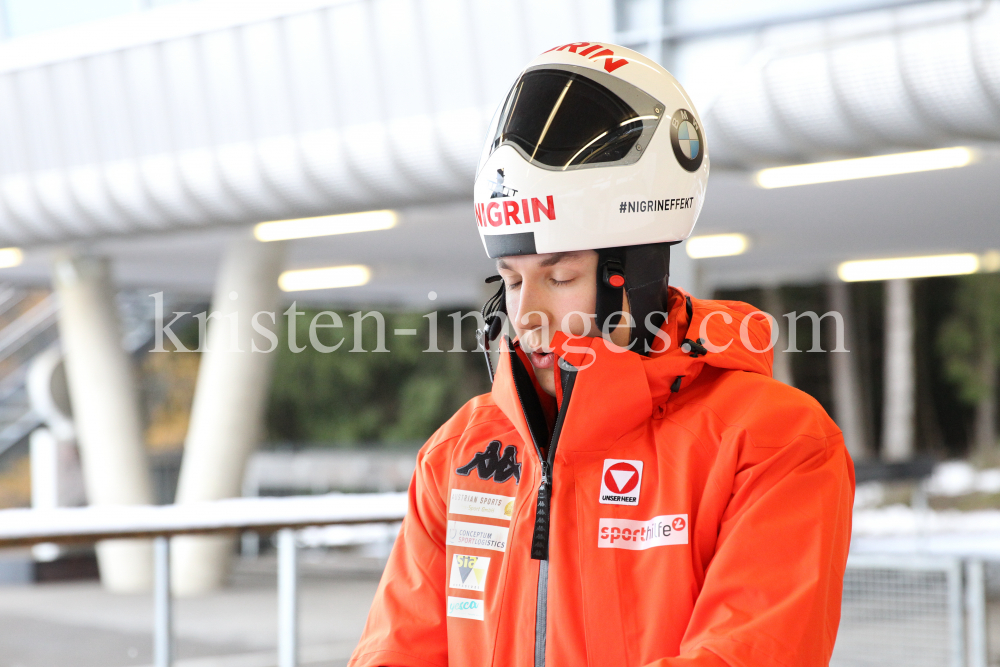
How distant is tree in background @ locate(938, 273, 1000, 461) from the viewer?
1908 cm

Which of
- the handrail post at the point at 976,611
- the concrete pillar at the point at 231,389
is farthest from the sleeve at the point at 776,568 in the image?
the concrete pillar at the point at 231,389

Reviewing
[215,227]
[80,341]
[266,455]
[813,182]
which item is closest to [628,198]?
[813,182]

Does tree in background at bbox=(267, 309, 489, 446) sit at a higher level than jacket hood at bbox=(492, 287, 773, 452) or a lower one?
higher

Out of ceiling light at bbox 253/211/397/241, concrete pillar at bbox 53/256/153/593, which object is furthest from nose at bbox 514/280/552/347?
concrete pillar at bbox 53/256/153/593

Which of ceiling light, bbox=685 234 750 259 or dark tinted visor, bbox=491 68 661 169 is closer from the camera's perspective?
dark tinted visor, bbox=491 68 661 169

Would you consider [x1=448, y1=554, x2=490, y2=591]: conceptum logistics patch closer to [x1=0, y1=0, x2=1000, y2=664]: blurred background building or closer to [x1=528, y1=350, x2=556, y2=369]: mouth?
[x1=528, y1=350, x2=556, y2=369]: mouth

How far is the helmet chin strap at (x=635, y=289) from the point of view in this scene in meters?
1.44

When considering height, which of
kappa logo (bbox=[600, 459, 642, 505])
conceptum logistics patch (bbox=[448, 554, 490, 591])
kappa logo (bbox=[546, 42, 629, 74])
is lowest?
conceptum logistics patch (bbox=[448, 554, 490, 591])

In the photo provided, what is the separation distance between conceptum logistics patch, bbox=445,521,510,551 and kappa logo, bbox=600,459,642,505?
0.18 meters

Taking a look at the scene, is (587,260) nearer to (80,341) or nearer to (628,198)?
(628,198)

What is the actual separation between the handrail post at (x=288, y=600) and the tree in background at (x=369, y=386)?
787 inches

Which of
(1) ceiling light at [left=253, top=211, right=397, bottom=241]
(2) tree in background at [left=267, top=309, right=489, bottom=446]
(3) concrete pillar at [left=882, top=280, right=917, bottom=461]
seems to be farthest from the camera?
(2) tree in background at [left=267, top=309, right=489, bottom=446]

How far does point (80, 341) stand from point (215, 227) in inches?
128

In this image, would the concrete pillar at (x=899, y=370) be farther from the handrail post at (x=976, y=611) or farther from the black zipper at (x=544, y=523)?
the black zipper at (x=544, y=523)
